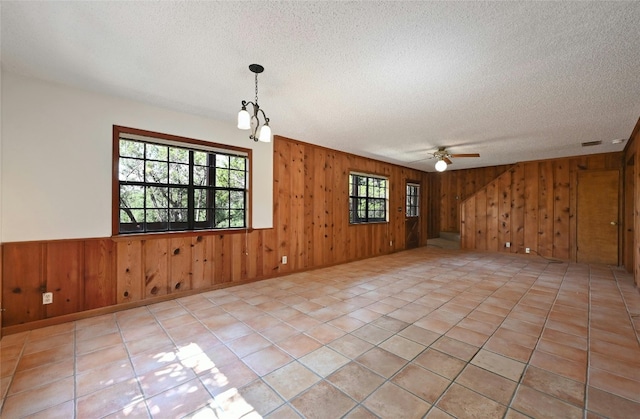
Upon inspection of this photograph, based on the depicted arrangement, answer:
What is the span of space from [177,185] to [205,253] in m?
1.02

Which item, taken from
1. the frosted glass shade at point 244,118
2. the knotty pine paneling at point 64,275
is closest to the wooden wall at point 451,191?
the frosted glass shade at point 244,118

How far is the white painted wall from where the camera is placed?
2.49 metres

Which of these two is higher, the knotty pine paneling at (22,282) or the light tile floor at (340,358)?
the knotty pine paneling at (22,282)

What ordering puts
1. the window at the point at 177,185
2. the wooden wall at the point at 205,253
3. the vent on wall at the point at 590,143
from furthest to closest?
the vent on wall at the point at 590,143 < the window at the point at 177,185 < the wooden wall at the point at 205,253

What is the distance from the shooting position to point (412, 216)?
7.89m

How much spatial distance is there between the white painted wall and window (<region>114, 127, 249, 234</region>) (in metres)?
0.18

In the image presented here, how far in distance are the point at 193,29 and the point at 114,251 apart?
102 inches

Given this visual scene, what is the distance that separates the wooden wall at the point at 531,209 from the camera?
19.2 ft

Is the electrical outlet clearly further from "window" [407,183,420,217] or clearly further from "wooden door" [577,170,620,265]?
"wooden door" [577,170,620,265]

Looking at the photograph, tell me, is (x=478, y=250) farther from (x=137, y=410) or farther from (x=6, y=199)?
(x=6, y=199)

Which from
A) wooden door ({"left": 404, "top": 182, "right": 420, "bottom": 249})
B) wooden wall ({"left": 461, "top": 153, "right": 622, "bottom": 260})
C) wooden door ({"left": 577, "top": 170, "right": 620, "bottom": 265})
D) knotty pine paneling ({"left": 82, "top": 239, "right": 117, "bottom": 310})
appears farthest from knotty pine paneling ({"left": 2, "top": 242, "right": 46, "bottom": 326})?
wooden door ({"left": 577, "top": 170, "right": 620, "bottom": 265})

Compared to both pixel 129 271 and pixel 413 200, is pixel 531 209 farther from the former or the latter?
pixel 129 271

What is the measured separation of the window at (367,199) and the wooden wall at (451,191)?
105 inches

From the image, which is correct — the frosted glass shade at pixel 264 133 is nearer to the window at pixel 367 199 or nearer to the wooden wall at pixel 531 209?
the window at pixel 367 199
